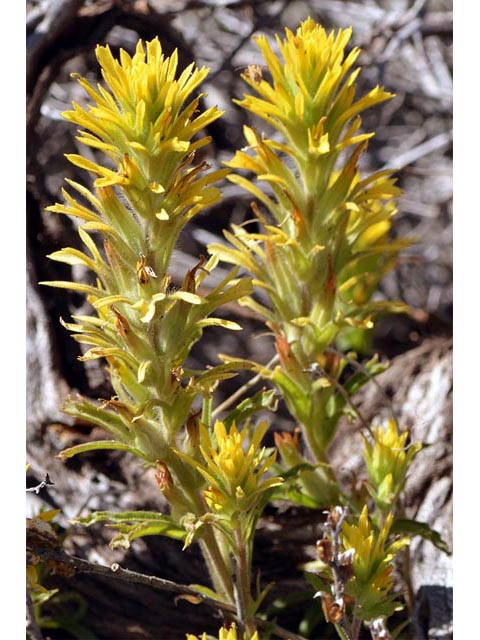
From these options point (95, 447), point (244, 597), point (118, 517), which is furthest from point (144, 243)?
point (244, 597)

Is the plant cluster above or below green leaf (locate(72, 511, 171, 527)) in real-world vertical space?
above

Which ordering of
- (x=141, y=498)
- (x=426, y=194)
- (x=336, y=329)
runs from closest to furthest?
(x=336, y=329) → (x=141, y=498) → (x=426, y=194)

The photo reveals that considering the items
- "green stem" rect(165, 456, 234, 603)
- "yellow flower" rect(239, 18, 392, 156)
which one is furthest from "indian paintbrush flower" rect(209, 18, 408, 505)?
"green stem" rect(165, 456, 234, 603)

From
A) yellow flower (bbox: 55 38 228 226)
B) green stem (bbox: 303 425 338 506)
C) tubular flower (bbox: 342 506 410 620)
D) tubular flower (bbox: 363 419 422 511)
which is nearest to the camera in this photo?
yellow flower (bbox: 55 38 228 226)

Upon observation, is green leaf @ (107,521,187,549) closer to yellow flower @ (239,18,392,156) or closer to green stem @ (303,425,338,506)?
green stem @ (303,425,338,506)

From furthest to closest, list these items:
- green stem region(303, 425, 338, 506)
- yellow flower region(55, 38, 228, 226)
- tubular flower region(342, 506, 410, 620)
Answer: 1. green stem region(303, 425, 338, 506)
2. tubular flower region(342, 506, 410, 620)
3. yellow flower region(55, 38, 228, 226)

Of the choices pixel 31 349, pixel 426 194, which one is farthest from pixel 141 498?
pixel 426 194
